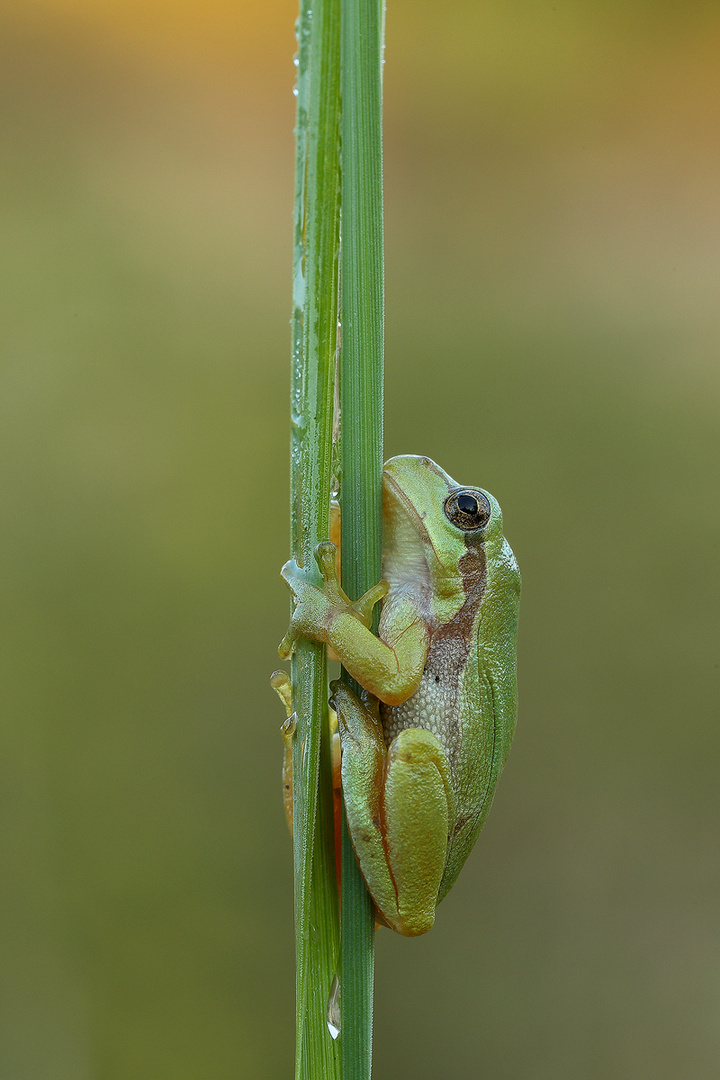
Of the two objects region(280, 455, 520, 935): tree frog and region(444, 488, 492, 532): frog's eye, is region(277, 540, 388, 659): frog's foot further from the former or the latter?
region(444, 488, 492, 532): frog's eye

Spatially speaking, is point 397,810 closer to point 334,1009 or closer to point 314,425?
point 334,1009

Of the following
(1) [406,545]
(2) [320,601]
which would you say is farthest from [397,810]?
(1) [406,545]

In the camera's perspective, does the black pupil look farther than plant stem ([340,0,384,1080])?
Yes

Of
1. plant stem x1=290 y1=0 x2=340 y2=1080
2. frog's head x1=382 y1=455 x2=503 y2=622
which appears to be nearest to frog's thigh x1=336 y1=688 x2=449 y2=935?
plant stem x1=290 y1=0 x2=340 y2=1080

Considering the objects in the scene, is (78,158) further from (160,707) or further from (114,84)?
(160,707)

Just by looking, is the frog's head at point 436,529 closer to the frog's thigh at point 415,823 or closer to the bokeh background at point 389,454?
the frog's thigh at point 415,823
